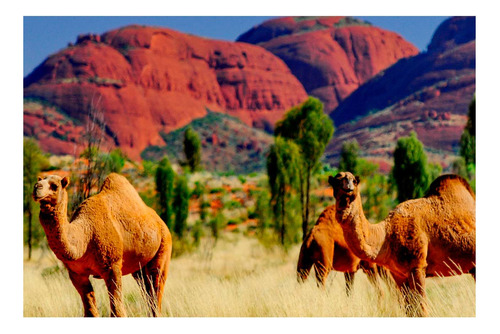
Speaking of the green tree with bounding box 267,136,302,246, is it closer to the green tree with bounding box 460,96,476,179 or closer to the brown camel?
the green tree with bounding box 460,96,476,179

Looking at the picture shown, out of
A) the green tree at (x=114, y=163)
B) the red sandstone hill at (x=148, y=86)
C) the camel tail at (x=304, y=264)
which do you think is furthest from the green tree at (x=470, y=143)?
the red sandstone hill at (x=148, y=86)

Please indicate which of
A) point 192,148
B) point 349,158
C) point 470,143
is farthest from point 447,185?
point 192,148

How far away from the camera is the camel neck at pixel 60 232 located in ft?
19.9

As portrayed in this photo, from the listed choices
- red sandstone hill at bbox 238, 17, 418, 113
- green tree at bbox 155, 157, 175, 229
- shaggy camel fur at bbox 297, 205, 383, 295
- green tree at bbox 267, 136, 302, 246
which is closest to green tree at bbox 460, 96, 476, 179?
green tree at bbox 267, 136, 302, 246

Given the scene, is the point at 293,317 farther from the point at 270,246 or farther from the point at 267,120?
the point at 267,120

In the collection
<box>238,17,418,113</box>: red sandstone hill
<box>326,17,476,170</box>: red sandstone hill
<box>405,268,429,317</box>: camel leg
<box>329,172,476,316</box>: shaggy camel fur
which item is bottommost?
<box>405,268,429,317</box>: camel leg

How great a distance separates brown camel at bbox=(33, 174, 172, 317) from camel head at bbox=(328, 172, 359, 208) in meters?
2.31

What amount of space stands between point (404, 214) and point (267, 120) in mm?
127068

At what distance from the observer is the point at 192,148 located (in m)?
58.8

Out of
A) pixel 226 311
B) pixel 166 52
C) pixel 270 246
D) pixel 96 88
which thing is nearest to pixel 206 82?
pixel 166 52

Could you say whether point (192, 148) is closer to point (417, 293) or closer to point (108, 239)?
point (108, 239)

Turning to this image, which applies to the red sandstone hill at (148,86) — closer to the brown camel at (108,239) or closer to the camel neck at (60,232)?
the brown camel at (108,239)

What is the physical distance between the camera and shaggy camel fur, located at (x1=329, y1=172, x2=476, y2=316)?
262 inches

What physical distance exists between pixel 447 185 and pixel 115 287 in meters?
4.19
